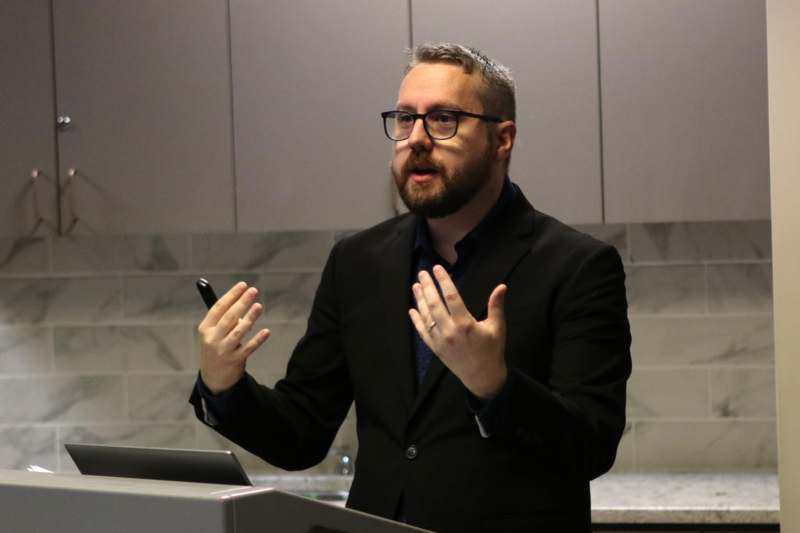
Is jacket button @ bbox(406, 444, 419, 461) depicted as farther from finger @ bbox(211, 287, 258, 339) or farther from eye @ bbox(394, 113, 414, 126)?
eye @ bbox(394, 113, 414, 126)

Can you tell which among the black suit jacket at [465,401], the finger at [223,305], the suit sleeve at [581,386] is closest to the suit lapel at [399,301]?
the black suit jacket at [465,401]

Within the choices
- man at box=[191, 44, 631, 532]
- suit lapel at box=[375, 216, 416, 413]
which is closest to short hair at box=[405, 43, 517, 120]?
man at box=[191, 44, 631, 532]

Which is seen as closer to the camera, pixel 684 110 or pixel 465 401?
pixel 465 401

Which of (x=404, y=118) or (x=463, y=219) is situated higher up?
(x=404, y=118)

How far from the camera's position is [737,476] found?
307 centimetres

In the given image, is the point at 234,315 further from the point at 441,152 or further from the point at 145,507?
the point at 145,507

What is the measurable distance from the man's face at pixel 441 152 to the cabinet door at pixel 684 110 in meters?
1.10

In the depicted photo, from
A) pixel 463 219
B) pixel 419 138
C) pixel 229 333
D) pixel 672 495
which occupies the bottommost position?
pixel 672 495

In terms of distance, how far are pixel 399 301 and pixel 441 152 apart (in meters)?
0.23

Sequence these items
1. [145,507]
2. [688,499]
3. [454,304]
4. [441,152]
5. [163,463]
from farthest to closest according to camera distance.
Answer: [688,499]
[441,152]
[454,304]
[163,463]
[145,507]

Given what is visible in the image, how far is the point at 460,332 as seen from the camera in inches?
Answer: 55.4

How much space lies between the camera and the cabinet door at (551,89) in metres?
2.85

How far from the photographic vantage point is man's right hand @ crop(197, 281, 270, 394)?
5.11 ft

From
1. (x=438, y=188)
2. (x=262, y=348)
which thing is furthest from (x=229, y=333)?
(x=262, y=348)
